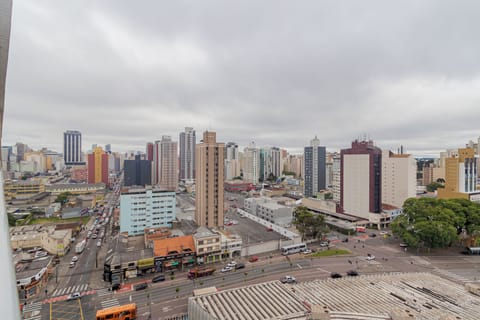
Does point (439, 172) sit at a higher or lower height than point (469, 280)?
higher

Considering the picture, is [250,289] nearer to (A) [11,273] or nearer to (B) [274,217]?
(A) [11,273]

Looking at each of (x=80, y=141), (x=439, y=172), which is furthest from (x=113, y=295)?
(x=80, y=141)

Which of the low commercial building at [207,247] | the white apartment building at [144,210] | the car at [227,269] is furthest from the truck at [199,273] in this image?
the white apartment building at [144,210]

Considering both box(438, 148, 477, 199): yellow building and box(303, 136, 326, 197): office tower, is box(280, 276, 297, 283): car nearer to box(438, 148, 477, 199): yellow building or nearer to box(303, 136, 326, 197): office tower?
box(438, 148, 477, 199): yellow building

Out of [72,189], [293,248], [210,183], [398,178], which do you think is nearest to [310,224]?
[293,248]

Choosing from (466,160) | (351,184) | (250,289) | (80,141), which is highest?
(80,141)

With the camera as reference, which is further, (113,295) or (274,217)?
(274,217)
